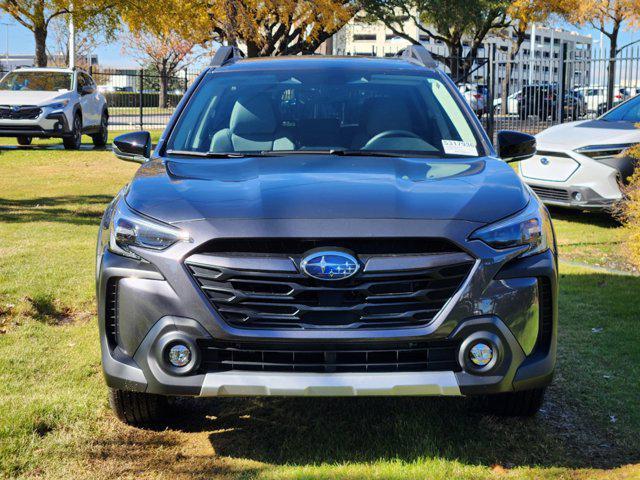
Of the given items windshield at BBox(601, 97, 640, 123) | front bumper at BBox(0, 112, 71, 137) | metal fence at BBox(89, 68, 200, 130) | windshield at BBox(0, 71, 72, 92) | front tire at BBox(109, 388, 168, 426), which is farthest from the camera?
metal fence at BBox(89, 68, 200, 130)

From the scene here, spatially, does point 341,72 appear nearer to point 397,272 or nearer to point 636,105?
point 397,272

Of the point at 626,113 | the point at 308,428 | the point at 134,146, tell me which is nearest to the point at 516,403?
the point at 308,428

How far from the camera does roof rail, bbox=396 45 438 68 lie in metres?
5.59

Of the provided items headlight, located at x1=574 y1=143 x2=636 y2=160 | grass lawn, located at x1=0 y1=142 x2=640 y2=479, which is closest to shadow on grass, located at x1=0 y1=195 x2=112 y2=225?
grass lawn, located at x1=0 y1=142 x2=640 y2=479

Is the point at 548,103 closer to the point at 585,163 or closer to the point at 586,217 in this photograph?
the point at 586,217

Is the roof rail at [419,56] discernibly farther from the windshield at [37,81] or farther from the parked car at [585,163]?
the windshield at [37,81]

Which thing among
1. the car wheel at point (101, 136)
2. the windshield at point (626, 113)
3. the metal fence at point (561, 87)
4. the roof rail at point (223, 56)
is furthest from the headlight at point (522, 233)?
the car wheel at point (101, 136)

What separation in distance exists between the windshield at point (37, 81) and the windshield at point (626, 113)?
13209 mm

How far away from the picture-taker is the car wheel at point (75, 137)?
2047 cm

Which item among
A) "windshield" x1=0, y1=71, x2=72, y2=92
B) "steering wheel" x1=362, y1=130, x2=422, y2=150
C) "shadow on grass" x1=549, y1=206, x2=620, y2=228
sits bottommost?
"shadow on grass" x1=549, y1=206, x2=620, y2=228

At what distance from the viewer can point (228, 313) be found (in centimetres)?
346

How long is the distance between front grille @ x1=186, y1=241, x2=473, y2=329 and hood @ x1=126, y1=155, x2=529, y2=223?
21cm

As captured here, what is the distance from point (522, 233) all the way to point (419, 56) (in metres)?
2.52

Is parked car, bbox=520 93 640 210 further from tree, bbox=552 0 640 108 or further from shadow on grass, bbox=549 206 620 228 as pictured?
tree, bbox=552 0 640 108
